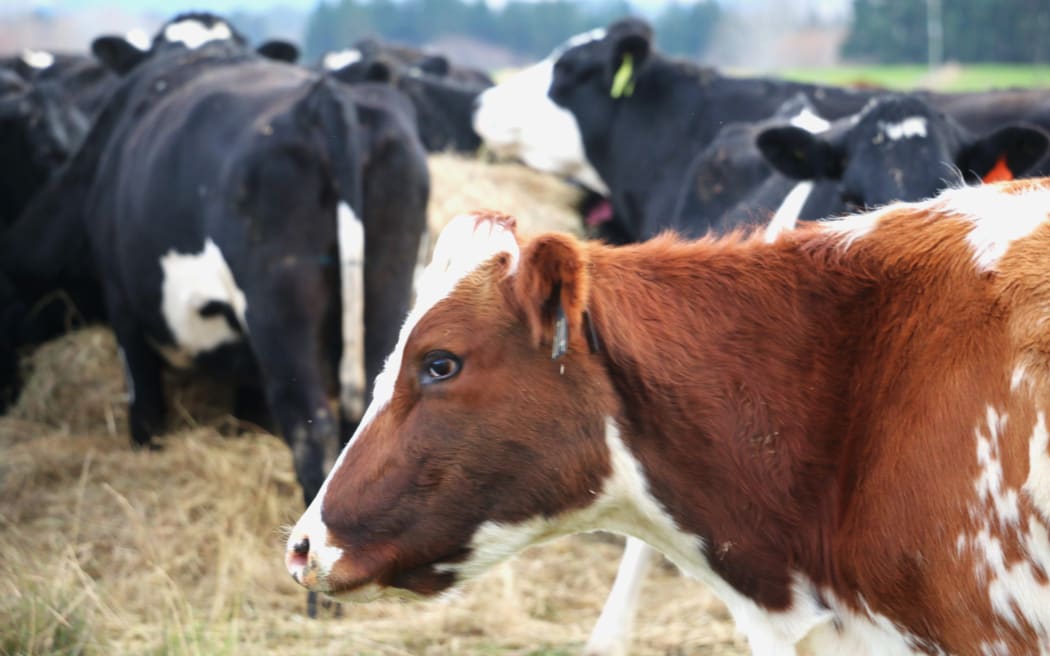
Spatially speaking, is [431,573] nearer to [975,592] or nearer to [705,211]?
[975,592]

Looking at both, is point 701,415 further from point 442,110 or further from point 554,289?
point 442,110

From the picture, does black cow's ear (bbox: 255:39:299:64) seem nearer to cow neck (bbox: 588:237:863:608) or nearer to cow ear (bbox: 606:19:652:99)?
cow ear (bbox: 606:19:652:99)

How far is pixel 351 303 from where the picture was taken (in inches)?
195

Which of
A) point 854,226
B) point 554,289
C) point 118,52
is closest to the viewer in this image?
point 554,289

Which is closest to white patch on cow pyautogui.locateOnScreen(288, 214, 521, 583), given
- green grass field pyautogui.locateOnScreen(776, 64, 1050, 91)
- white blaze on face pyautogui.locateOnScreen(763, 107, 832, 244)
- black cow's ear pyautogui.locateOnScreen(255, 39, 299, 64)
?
white blaze on face pyautogui.locateOnScreen(763, 107, 832, 244)

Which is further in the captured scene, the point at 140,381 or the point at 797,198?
the point at 140,381

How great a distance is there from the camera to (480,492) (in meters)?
2.58

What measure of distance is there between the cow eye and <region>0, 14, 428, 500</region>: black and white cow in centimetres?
241

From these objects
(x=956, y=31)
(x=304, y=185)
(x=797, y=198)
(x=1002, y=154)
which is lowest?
(x=956, y=31)

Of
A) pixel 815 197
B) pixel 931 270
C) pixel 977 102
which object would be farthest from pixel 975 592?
pixel 977 102

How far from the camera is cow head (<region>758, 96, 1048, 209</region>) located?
4434 mm

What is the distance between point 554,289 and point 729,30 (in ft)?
172

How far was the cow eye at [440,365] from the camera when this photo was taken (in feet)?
8.41

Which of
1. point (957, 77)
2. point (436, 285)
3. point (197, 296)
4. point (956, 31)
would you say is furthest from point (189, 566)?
point (956, 31)
